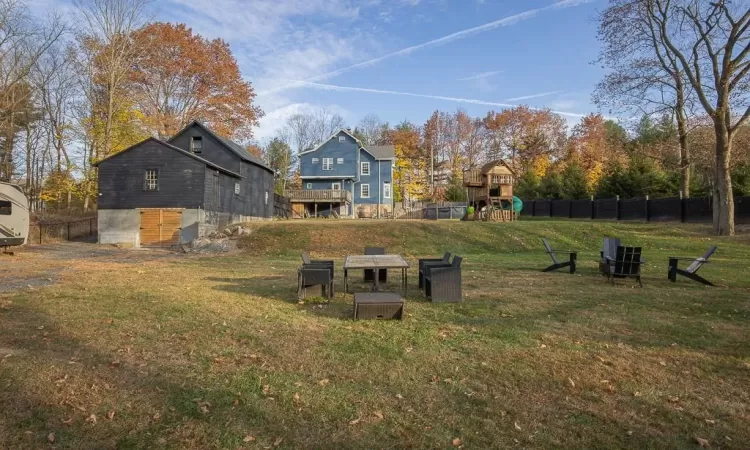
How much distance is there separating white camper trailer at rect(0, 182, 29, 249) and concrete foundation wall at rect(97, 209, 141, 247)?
7.22 meters

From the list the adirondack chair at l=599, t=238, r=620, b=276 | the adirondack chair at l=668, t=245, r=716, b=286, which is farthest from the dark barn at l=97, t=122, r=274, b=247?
the adirondack chair at l=668, t=245, r=716, b=286

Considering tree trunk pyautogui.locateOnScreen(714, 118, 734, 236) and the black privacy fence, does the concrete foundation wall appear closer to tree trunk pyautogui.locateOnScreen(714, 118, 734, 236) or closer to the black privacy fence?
tree trunk pyautogui.locateOnScreen(714, 118, 734, 236)

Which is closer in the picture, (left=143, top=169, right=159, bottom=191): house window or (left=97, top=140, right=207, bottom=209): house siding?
(left=97, top=140, right=207, bottom=209): house siding

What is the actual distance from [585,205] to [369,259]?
3278cm

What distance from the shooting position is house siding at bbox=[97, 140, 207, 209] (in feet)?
86.4

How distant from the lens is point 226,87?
43.8 m

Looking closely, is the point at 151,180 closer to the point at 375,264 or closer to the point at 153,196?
the point at 153,196

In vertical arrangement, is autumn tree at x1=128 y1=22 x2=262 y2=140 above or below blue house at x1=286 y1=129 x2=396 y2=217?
above

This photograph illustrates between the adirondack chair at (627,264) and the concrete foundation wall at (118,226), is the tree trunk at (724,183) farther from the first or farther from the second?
the concrete foundation wall at (118,226)

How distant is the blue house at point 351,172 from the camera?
4544 cm

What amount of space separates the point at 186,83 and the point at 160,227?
2070 centimetres

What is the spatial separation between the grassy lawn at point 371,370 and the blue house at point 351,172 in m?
36.0

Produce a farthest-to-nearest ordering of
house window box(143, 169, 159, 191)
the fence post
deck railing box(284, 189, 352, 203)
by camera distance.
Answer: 1. deck railing box(284, 189, 352, 203)
2. the fence post
3. house window box(143, 169, 159, 191)

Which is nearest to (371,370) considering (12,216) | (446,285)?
(446,285)
